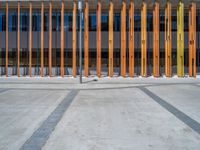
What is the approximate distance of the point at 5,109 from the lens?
1072 centimetres

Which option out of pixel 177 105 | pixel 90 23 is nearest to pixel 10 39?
pixel 90 23

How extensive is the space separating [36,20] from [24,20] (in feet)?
4.63

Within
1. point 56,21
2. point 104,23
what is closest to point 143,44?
point 104,23

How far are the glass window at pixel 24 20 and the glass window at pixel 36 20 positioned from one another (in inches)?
29.0

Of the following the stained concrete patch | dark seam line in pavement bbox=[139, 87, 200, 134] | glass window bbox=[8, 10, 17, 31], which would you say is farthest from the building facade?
dark seam line in pavement bbox=[139, 87, 200, 134]

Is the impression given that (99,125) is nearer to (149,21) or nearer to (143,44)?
(143,44)

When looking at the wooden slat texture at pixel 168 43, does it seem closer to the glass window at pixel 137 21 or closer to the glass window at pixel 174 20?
the glass window at pixel 174 20

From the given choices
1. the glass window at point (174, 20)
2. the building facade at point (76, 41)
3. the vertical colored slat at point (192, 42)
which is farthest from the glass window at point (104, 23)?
the vertical colored slat at point (192, 42)

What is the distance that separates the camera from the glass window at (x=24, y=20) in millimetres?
31636

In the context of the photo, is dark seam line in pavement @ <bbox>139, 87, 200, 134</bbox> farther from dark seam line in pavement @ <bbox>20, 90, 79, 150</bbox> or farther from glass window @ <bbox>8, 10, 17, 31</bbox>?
glass window @ <bbox>8, 10, 17, 31</bbox>

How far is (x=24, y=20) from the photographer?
1254 inches

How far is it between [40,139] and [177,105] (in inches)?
270

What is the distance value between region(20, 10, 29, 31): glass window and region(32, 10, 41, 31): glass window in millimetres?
736

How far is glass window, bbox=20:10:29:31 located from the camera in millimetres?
31636
